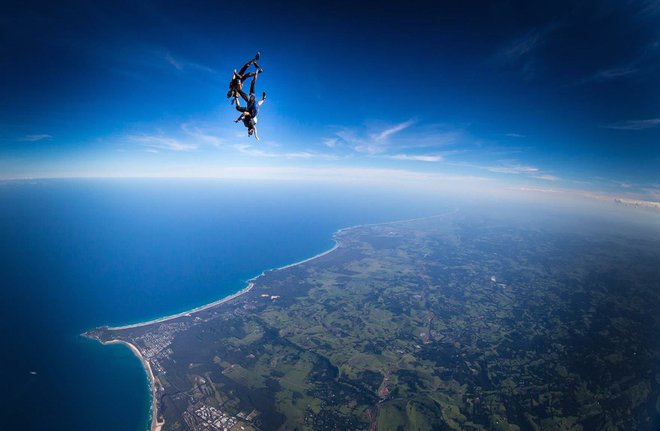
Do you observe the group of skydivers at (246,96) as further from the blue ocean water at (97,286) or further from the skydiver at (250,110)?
the blue ocean water at (97,286)

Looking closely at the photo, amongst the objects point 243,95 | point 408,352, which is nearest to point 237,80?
point 243,95

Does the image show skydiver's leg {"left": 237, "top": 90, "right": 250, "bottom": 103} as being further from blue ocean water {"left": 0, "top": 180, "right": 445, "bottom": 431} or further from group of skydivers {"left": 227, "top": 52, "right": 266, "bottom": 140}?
blue ocean water {"left": 0, "top": 180, "right": 445, "bottom": 431}

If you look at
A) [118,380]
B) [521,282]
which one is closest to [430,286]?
[521,282]

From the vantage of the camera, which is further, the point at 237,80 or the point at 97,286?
the point at 97,286

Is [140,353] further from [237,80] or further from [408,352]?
[237,80]

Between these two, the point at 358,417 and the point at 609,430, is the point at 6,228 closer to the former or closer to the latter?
the point at 358,417

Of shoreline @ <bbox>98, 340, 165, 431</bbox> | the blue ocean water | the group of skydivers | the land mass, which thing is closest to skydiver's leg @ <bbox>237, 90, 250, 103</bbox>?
the group of skydivers
